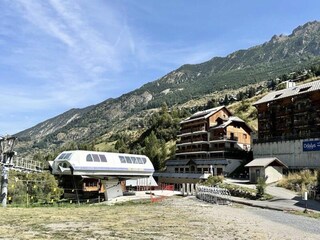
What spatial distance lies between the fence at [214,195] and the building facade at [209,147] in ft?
78.4

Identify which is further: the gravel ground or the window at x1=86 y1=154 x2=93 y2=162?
the window at x1=86 y1=154 x2=93 y2=162

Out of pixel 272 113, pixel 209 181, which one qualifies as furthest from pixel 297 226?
pixel 272 113

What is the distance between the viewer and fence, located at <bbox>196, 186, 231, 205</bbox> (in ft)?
154

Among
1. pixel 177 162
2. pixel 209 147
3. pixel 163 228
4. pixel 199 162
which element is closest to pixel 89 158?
pixel 163 228

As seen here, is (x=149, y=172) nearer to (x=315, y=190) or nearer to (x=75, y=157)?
(x=75, y=157)

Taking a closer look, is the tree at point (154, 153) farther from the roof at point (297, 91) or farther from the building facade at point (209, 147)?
the roof at point (297, 91)

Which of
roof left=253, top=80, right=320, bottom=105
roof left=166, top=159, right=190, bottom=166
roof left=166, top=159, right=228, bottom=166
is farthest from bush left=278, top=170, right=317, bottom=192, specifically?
roof left=166, top=159, right=190, bottom=166

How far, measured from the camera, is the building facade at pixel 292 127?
2595 inches

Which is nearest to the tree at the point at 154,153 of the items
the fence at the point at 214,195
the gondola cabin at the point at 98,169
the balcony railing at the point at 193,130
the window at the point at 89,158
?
the balcony railing at the point at 193,130

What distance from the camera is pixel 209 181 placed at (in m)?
71.9

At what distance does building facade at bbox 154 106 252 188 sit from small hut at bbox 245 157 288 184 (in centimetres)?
1701

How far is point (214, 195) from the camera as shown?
49.0m

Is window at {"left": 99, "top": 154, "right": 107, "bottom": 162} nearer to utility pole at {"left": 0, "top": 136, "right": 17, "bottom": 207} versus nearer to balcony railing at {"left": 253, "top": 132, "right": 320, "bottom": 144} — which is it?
utility pole at {"left": 0, "top": 136, "right": 17, "bottom": 207}

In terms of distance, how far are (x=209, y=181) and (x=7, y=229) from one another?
172ft
